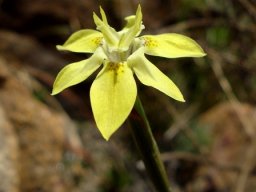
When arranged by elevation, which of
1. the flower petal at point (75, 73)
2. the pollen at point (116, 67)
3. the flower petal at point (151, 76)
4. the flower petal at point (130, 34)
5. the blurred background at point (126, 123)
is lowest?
the blurred background at point (126, 123)

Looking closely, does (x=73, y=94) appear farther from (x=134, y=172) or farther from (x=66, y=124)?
(x=134, y=172)

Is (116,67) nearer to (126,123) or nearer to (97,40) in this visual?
(97,40)

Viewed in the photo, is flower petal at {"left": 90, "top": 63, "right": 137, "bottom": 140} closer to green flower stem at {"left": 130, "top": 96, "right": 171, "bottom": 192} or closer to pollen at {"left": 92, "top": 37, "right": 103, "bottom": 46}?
green flower stem at {"left": 130, "top": 96, "right": 171, "bottom": 192}

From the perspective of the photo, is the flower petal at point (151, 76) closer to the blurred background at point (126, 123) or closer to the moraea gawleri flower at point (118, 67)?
the moraea gawleri flower at point (118, 67)

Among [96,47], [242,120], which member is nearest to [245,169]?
[242,120]

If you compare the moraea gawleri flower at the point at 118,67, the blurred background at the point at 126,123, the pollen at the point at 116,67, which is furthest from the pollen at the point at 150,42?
the blurred background at the point at 126,123

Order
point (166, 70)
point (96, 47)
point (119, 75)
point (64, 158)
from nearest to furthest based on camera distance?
point (119, 75) < point (96, 47) < point (64, 158) < point (166, 70)
